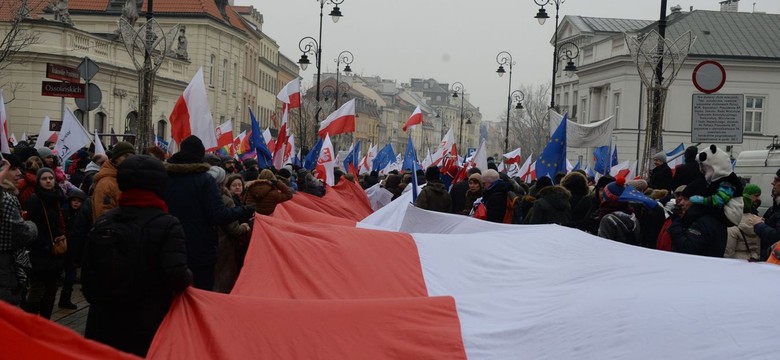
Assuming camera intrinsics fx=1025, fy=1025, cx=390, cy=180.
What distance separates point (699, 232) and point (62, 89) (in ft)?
41.6

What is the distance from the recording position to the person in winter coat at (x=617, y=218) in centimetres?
880

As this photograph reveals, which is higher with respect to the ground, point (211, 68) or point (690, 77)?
point (690, 77)

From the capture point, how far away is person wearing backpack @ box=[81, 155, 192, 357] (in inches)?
221

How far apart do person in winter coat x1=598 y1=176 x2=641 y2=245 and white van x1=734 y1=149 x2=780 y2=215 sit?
10599mm

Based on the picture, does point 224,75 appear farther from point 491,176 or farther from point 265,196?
point 265,196

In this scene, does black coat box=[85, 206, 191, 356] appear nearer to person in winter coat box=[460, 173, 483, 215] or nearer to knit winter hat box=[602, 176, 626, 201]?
knit winter hat box=[602, 176, 626, 201]

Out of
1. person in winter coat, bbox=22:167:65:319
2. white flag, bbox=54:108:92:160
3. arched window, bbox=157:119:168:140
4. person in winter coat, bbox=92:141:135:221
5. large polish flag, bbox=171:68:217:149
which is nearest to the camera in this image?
person in winter coat, bbox=92:141:135:221

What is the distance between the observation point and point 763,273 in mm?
4832

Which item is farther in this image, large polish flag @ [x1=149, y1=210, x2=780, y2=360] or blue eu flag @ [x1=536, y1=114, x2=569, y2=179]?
blue eu flag @ [x1=536, y1=114, x2=569, y2=179]

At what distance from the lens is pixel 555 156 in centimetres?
1584

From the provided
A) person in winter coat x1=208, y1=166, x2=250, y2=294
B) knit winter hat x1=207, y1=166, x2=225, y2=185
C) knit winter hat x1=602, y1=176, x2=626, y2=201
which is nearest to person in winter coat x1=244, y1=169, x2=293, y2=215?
Answer: knit winter hat x1=207, y1=166, x2=225, y2=185

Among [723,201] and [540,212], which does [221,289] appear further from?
[723,201]

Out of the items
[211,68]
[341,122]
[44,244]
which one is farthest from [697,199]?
[211,68]

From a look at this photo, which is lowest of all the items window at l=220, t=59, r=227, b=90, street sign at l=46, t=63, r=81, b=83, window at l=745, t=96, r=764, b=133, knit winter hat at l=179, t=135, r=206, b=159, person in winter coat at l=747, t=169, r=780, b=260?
person in winter coat at l=747, t=169, r=780, b=260
